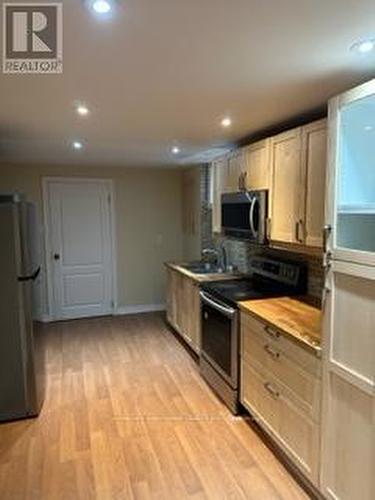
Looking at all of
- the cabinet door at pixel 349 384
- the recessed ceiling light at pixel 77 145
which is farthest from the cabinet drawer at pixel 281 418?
the recessed ceiling light at pixel 77 145

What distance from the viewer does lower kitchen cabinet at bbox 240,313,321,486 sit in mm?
2041

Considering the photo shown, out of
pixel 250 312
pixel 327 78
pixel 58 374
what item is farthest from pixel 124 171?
pixel 327 78

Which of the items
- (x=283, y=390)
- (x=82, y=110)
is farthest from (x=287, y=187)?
(x=82, y=110)

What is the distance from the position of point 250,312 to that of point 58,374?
7.21ft

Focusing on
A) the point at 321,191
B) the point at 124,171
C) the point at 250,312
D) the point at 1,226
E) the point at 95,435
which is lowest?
the point at 95,435

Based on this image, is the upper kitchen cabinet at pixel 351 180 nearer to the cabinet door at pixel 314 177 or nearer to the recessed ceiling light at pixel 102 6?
the cabinet door at pixel 314 177

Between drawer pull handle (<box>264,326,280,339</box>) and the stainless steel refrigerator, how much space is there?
5.91 feet

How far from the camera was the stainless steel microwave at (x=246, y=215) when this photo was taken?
9.85 ft

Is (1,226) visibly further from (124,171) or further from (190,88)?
(124,171)

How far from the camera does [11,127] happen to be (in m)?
2.89

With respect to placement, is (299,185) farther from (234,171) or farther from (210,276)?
(210,276)

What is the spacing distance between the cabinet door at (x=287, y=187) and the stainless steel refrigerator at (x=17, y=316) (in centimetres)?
190

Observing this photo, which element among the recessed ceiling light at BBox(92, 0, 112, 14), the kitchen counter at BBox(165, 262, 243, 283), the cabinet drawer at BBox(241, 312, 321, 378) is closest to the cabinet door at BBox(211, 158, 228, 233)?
the kitchen counter at BBox(165, 262, 243, 283)

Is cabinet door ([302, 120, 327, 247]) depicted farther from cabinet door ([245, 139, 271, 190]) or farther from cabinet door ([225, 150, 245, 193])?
cabinet door ([225, 150, 245, 193])
